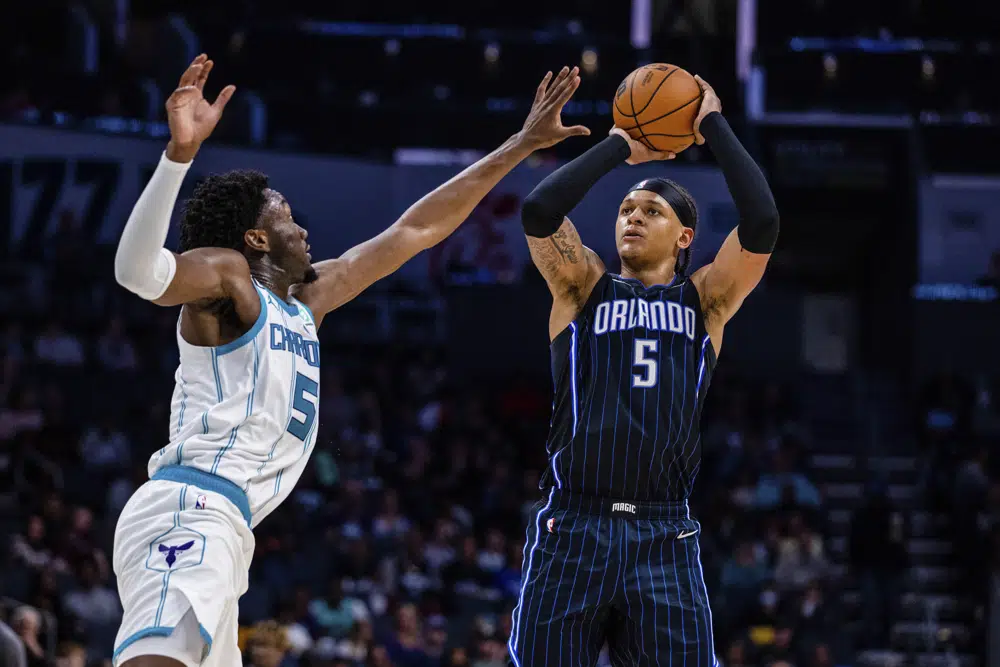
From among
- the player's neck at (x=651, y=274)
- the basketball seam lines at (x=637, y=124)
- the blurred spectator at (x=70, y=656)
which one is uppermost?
the basketball seam lines at (x=637, y=124)

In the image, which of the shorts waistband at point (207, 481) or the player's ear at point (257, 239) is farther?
the player's ear at point (257, 239)

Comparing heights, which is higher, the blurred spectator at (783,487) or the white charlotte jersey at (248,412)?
the white charlotte jersey at (248,412)

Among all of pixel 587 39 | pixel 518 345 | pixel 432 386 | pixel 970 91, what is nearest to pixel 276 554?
pixel 432 386

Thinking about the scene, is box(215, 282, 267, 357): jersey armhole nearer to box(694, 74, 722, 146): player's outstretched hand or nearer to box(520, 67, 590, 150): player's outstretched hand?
box(520, 67, 590, 150): player's outstretched hand

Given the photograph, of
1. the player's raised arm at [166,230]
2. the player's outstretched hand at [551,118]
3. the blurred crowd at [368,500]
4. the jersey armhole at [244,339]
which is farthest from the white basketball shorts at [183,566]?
the blurred crowd at [368,500]

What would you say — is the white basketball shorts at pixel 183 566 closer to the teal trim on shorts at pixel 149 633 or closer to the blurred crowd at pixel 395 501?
the teal trim on shorts at pixel 149 633

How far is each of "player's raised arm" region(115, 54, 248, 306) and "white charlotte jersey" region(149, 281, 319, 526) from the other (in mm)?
242

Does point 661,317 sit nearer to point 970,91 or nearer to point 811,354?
point 970,91

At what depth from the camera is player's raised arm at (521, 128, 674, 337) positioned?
4855 millimetres

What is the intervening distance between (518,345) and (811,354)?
25.5 feet

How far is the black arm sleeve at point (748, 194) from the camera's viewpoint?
191 inches

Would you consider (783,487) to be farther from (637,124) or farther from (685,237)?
(637,124)

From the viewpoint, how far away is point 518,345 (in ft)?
61.0

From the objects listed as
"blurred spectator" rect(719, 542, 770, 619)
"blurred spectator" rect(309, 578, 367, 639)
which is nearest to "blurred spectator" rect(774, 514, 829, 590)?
"blurred spectator" rect(719, 542, 770, 619)
